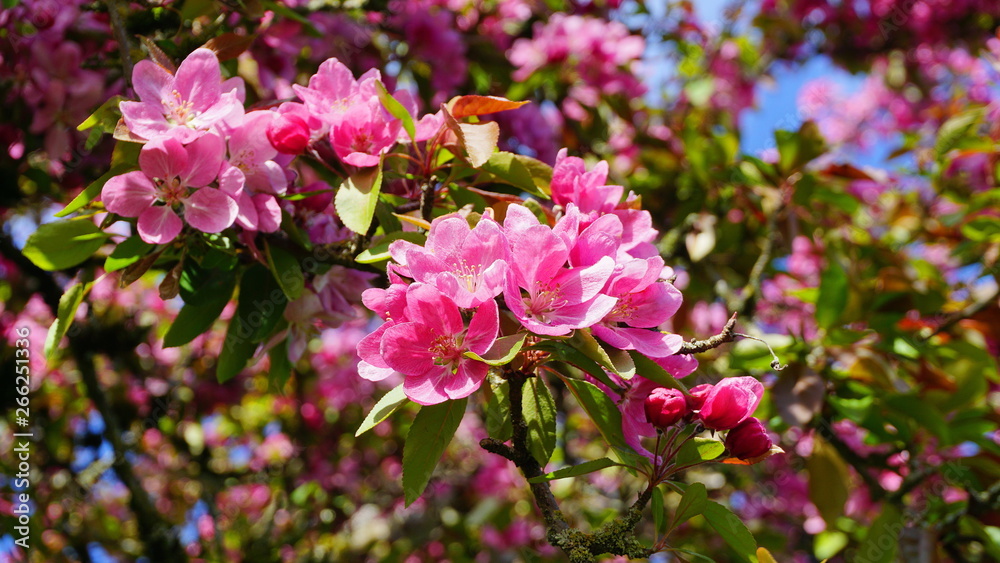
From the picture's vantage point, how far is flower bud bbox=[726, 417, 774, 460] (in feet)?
3.04

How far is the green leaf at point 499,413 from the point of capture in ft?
3.33

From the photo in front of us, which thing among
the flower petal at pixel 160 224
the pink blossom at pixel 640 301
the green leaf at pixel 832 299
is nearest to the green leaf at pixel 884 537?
the green leaf at pixel 832 299

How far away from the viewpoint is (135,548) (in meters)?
2.90

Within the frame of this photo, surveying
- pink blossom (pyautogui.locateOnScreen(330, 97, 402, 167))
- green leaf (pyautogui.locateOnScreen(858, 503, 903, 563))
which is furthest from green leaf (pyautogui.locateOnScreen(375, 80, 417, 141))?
green leaf (pyautogui.locateOnScreen(858, 503, 903, 563))

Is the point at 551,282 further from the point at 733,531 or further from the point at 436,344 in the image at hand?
the point at 733,531

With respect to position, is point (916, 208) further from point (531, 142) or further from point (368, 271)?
point (368, 271)

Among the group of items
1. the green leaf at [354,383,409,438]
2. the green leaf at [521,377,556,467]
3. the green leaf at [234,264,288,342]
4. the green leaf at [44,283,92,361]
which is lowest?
the green leaf at [44,283,92,361]

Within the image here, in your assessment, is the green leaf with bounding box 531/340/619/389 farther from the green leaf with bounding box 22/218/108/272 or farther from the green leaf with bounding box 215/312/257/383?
the green leaf with bounding box 22/218/108/272

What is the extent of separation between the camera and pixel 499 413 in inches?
40.4

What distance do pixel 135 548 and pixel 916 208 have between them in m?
3.53

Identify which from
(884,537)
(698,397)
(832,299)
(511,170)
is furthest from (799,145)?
(698,397)

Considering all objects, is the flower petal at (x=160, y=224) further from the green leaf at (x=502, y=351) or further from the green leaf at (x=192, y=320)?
the green leaf at (x=502, y=351)

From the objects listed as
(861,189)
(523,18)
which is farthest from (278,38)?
(861,189)

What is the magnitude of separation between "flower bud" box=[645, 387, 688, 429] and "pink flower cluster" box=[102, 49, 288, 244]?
0.63 metres
